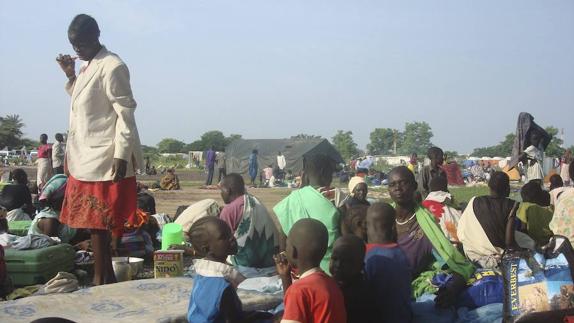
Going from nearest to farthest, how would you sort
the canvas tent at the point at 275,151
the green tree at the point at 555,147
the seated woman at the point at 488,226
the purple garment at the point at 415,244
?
the purple garment at the point at 415,244 < the seated woman at the point at 488,226 < the canvas tent at the point at 275,151 < the green tree at the point at 555,147

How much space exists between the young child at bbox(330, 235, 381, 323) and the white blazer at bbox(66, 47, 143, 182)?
6.00 feet

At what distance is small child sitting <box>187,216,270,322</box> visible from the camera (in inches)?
123

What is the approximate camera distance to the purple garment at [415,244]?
428 centimetres

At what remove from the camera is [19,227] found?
6.69 m

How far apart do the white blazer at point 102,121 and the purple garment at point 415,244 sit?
1.98 m

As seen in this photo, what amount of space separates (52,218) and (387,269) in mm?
4075

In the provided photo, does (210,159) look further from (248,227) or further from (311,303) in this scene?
(311,303)

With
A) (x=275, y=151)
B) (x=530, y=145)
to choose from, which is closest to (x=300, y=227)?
(x=530, y=145)

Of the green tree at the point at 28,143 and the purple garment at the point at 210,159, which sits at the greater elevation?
the green tree at the point at 28,143

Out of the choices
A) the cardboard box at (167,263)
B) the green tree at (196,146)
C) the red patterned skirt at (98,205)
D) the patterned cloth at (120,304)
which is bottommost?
the patterned cloth at (120,304)

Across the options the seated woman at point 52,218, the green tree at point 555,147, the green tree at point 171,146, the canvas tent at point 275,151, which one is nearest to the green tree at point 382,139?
the green tree at point 171,146

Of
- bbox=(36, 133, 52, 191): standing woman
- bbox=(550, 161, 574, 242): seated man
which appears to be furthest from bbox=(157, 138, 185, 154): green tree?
bbox=(550, 161, 574, 242): seated man

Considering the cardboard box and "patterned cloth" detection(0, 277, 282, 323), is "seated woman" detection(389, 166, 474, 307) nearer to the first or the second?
"patterned cloth" detection(0, 277, 282, 323)

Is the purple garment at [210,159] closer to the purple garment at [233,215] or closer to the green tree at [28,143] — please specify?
the purple garment at [233,215]
